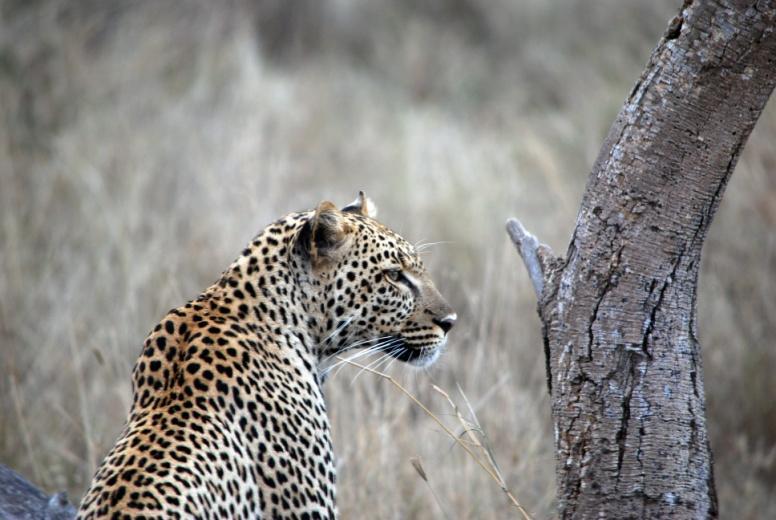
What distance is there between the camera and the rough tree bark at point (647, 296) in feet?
10.9

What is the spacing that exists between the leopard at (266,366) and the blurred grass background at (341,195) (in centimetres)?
134

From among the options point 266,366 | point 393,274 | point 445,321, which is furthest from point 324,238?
point 445,321

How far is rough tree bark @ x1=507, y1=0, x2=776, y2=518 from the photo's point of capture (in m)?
3.31

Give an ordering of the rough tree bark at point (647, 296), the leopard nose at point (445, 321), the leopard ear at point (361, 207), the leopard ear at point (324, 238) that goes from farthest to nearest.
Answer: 1. the leopard ear at point (361, 207)
2. the leopard nose at point (445, 321)
3. the leopard ear at point (324, 238)
4. the rough tree bark at point (647, 296)

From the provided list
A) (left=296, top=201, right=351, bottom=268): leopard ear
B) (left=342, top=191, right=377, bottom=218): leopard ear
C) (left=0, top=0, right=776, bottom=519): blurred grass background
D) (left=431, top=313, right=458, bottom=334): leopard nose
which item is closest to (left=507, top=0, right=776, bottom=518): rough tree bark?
(left=431, top=313, right=458, bottom=334): leopard nose

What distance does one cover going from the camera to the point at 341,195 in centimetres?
1108

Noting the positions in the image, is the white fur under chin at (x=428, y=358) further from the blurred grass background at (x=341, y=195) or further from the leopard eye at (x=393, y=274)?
the blurred grass background at (x=341, y=195)

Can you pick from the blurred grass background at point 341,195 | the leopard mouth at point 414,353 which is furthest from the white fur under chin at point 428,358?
the blurred grass background at point 341,195

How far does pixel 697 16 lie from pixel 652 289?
907 millimetres

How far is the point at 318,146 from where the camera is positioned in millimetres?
12602

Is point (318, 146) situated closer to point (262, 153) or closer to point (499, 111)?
point (262, 153)

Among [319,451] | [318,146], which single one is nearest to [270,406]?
[319,451]

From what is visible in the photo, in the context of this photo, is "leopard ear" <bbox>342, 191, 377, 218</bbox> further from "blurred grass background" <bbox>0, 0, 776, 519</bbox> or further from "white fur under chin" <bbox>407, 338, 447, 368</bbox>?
"blurred grass background" <bbox>0, 0, 776, 519</bbox>

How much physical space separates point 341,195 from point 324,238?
6.95m
